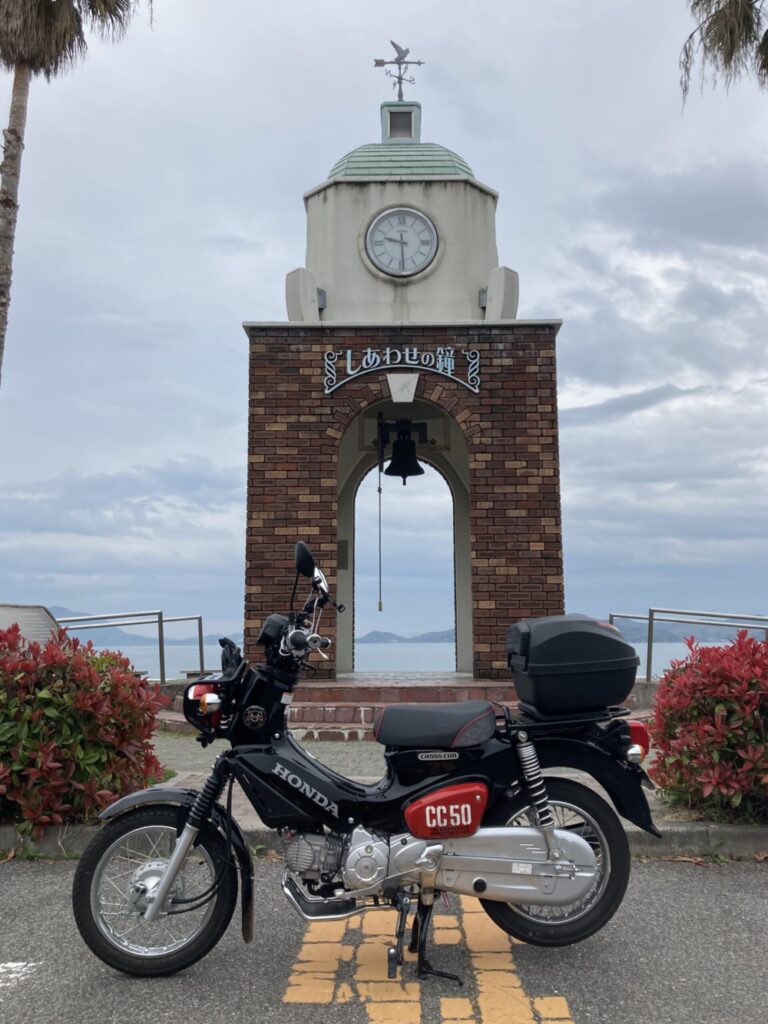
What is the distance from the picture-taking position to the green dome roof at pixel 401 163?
38.0 feet

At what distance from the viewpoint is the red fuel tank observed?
11.1ft

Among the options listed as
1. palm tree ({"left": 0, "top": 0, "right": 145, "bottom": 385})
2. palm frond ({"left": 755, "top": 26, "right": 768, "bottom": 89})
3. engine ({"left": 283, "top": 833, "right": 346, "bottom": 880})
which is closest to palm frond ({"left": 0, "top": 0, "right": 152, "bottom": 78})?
palm tree ({"left": 0, "top": 0, "right": 145, "bottom": 385})

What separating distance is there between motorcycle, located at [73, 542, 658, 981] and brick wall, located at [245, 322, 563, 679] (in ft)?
21.2

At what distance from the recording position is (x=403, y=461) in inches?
453

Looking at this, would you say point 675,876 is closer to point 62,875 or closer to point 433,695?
point 62,875

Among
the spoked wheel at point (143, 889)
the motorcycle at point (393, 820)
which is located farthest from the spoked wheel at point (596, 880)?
the spoked wheel at point (143, 889)

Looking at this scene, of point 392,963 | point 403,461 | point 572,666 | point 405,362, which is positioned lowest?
point 392,963

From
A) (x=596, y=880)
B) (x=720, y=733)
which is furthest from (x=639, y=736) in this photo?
(x=720, y=733)

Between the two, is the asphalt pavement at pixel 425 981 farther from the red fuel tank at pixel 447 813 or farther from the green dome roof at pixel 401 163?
the green dome roof at pixel 401 163

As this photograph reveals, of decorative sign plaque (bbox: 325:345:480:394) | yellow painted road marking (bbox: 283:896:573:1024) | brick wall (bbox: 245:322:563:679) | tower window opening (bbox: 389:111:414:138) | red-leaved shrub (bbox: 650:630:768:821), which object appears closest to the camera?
yellow painted road marking (bbox: 283:896:573:1024)

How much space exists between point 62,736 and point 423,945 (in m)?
2.57

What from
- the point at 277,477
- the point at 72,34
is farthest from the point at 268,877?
the point at 72,34

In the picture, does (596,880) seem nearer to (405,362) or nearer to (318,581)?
(318,581)

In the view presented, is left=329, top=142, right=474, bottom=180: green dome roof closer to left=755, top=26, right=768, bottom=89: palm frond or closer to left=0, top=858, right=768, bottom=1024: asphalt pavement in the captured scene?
left=755, top=26, right=768, bottom=89: palm frond
